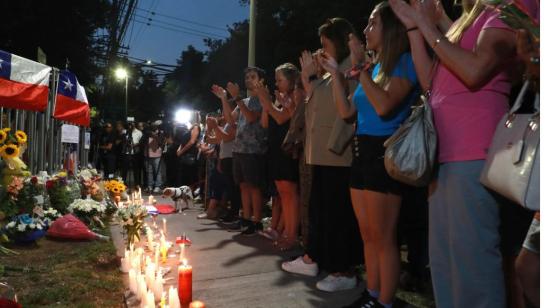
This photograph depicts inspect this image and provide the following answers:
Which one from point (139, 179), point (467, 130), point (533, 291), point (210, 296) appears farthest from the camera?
point (139, 179)

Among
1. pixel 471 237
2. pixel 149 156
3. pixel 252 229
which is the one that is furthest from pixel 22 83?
pixel 471 237

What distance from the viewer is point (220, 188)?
24.8ft

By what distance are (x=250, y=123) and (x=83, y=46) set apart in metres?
13.9

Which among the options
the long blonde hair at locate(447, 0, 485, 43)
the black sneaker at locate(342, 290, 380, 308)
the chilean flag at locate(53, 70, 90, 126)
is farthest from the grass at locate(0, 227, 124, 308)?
the chilean flag at locate(53, 70, 90, 126)

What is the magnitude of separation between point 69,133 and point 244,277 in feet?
20.7

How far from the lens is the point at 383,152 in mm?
2744

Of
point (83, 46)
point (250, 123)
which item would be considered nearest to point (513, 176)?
point (250, 123)

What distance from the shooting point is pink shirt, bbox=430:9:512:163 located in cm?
185

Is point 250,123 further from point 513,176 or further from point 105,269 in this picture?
point 513,176

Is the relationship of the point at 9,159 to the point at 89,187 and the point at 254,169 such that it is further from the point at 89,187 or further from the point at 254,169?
the point at 89,187

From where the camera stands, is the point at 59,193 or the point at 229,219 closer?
the point at 59,193

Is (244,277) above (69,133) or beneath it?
beneath

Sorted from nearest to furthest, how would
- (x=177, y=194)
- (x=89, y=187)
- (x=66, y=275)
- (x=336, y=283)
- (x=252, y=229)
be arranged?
1. (x=336, y=283)
2. (x=66, y=275)
3. (x=252, y=229)
4. (x=89, y=187)
5. (x=177, y=194)

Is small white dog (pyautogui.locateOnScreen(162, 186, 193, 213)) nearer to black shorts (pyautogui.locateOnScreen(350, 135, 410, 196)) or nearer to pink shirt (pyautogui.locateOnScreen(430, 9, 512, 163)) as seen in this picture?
black shorts (pyautogui.locateOnScreen(350, 135, 410, 196))
